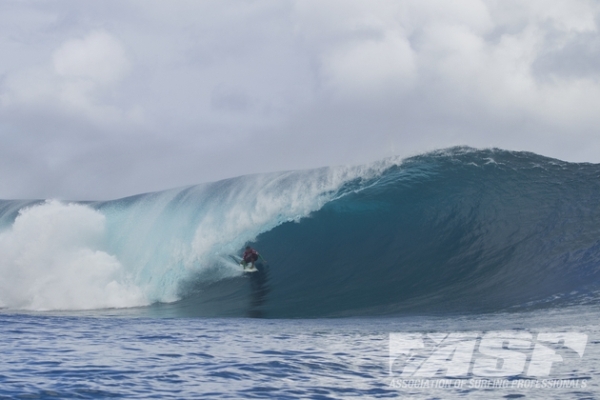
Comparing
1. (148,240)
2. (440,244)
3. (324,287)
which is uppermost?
(148,240)

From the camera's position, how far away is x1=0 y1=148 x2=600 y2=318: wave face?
13445mm

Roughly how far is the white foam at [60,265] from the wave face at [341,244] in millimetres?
36

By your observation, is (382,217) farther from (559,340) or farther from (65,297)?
(559,340)

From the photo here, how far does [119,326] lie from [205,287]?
5.24m

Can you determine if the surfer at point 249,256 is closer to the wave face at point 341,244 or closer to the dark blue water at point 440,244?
the wave face at point 341,244

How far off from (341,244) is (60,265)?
703 centimetres

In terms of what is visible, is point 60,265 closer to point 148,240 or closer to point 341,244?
point 148,240

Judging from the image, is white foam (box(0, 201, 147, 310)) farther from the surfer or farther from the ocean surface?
the surfer

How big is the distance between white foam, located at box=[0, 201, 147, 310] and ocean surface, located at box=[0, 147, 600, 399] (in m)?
0.05

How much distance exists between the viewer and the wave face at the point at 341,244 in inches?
529

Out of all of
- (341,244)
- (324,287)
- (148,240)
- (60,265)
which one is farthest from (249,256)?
(60,265)

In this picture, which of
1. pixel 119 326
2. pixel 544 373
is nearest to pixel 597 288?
pixel 544 373

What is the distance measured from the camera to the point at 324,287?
14672 mm

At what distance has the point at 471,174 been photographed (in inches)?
749
